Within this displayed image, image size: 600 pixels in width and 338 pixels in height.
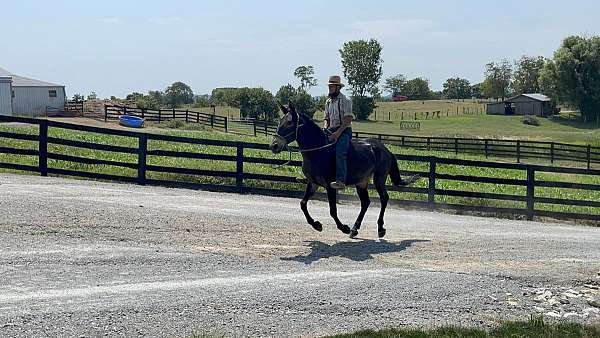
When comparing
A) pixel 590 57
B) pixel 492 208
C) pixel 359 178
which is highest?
pixel 590 57

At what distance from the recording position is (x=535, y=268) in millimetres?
10242

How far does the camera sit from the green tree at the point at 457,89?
189 meters

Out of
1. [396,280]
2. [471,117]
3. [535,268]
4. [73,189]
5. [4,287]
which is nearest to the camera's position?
[4,287]

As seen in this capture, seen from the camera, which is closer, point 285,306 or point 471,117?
point 285,306

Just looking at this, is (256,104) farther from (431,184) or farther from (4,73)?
(431,184)

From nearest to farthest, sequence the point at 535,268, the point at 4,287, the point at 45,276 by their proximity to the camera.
Result: the point at 4,287 < the point at 45,276 < the point at 535,268

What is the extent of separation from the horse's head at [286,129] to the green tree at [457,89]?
586 feet

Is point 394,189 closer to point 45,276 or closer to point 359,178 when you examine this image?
point 359,178

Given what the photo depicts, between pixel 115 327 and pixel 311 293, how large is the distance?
7.60 feet

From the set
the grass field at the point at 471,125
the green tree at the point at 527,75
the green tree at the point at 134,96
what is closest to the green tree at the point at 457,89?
the green tree at the point at 527,75

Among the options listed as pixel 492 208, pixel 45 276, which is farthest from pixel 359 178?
pixel 492 208

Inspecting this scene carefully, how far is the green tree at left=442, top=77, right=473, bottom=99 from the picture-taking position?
188625mm

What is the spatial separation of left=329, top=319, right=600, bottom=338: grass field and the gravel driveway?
0.32m

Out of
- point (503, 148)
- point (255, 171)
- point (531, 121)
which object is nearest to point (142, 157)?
point (255, 171)
